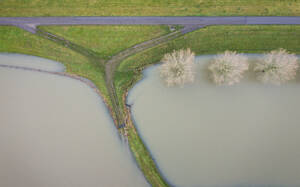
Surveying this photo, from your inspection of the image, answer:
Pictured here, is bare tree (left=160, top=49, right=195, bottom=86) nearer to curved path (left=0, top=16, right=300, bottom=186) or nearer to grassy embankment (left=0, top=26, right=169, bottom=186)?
curved path (left=0, top=16, right=300, bottom=186)

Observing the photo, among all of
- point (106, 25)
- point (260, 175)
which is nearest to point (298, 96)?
point (260, 175)

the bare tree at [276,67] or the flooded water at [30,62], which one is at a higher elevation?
the flooded water at [30,62]

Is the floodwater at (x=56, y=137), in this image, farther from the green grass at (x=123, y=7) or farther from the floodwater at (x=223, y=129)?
the green grass at (x=123, y=7)

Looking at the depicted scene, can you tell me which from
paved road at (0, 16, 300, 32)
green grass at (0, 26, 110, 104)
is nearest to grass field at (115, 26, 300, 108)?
paved road at (0, 16, 300, 32)

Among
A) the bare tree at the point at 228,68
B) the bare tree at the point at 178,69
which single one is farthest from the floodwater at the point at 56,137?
the bare tree at the point at 228,68

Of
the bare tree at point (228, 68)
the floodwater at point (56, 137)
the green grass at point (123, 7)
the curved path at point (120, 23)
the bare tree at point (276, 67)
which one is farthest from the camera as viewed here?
the green grass at point (123, 7)
